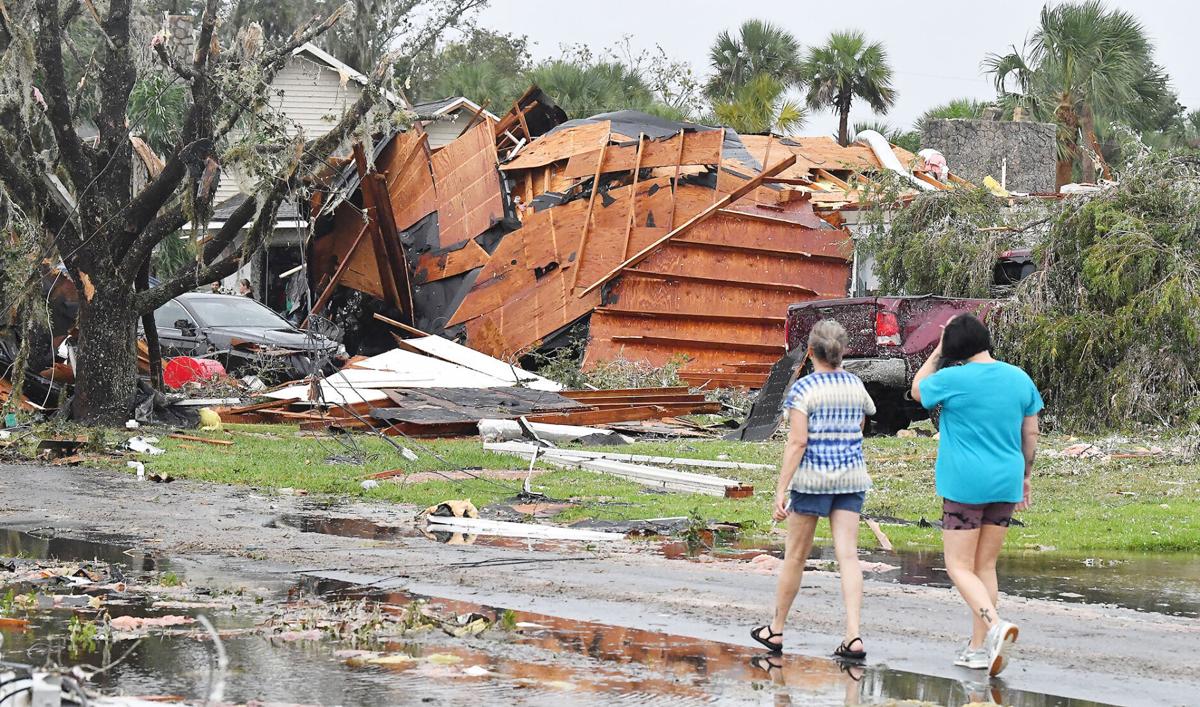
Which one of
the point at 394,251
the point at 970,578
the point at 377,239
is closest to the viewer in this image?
the point at 970,578

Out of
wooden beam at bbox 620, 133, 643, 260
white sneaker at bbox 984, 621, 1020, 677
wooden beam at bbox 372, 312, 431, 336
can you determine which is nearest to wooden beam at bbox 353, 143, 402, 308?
wooden beam at bbox 372, 312, 431, 336

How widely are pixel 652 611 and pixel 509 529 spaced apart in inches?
116

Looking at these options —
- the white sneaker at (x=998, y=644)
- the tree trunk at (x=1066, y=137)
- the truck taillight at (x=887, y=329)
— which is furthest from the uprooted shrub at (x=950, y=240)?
the white sneaker at (x=998, y=644)

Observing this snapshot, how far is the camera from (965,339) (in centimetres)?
613

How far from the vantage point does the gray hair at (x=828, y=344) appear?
20.4 ft

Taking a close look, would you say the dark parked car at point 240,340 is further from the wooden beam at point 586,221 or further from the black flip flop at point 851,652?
the black flip flop at point 851,652

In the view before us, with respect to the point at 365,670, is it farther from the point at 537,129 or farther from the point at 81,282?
the point at 537,129

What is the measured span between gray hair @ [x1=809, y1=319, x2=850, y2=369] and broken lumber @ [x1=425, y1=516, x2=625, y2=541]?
3656 mm

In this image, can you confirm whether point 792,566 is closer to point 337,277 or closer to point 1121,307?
point 1121,307

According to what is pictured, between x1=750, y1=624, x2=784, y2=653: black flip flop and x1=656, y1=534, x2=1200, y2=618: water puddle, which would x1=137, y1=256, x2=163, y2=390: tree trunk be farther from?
x1=750, y1=624, x2=784, y2=653: black flip flop

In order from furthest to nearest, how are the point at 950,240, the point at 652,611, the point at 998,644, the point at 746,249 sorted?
the point at 746,249 → the point at 950,240 → the point at 652,611 → the point at 998,644

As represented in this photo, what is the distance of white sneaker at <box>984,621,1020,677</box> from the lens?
18.1 ft

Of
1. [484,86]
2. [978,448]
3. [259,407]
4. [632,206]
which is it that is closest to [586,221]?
[632,206]

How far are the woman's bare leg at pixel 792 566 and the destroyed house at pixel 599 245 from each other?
16.2 metres
